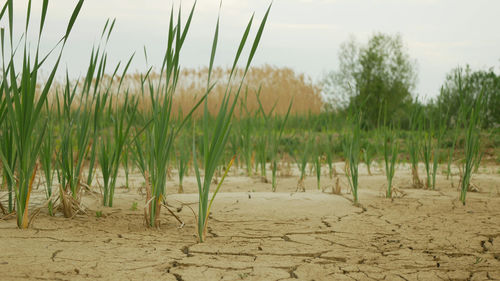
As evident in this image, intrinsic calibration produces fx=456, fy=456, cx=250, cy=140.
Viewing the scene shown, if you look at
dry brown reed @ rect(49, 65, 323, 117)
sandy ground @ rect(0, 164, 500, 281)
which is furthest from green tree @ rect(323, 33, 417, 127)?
sandy ground @ rect(0, 164, 500, 281)

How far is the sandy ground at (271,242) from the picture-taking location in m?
1.67

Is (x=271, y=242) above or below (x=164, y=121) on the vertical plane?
below

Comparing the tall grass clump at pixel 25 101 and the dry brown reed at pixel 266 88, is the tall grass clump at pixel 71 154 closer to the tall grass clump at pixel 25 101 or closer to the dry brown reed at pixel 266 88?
the tall grass clump at pixel 25 101

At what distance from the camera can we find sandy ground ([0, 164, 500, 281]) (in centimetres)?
167

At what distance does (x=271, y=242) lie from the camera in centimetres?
212

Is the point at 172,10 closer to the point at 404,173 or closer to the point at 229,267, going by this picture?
the point at 229,267

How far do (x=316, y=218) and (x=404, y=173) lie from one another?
247 centimetres

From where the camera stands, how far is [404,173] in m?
4.77

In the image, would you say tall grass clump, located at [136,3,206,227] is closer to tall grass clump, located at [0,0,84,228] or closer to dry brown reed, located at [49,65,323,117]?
tall grass clump, located at [0,0,84,228]

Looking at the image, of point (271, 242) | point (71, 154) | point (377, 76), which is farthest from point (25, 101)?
point (377, 76)

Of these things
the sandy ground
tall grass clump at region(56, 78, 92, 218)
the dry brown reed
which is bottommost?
the sandy ground

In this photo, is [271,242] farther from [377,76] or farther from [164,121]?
[377,76]

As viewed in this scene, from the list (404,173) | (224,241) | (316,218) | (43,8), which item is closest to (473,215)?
(316,218)

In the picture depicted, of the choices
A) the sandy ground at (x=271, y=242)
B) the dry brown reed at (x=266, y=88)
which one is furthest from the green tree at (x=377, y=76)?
the sandy ground at (x=271, y=242)
